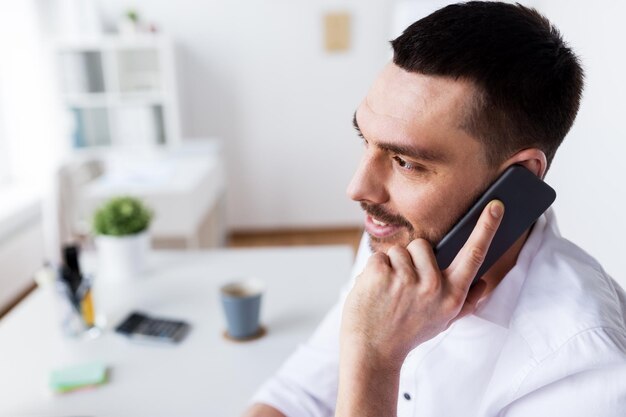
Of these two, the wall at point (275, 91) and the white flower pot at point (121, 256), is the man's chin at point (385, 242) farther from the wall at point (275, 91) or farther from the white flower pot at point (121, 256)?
the wall at point (275, 91)

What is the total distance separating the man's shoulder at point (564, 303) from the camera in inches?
28.5

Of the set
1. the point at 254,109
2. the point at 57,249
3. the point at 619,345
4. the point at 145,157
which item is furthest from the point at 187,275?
the point at 254,109

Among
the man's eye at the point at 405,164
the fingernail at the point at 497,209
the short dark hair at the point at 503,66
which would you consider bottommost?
the fingernail at the point at 497,209

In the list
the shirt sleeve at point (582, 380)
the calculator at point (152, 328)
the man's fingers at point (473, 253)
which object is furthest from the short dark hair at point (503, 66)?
the calculator at point (152, 328)

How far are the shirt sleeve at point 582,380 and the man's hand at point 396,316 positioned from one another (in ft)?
0.47

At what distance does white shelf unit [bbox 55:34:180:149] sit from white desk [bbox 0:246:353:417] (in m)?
1.99

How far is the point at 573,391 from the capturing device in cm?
70

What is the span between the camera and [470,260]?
29.6 inches

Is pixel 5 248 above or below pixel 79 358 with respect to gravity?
below

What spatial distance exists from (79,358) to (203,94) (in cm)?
289

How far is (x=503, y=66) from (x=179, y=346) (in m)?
0.90

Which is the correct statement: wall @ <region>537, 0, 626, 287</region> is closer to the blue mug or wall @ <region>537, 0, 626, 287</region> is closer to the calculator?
the blue mug

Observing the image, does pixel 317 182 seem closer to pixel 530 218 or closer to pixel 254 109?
pixel 254 109

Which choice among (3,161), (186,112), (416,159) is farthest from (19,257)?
(416,159)
